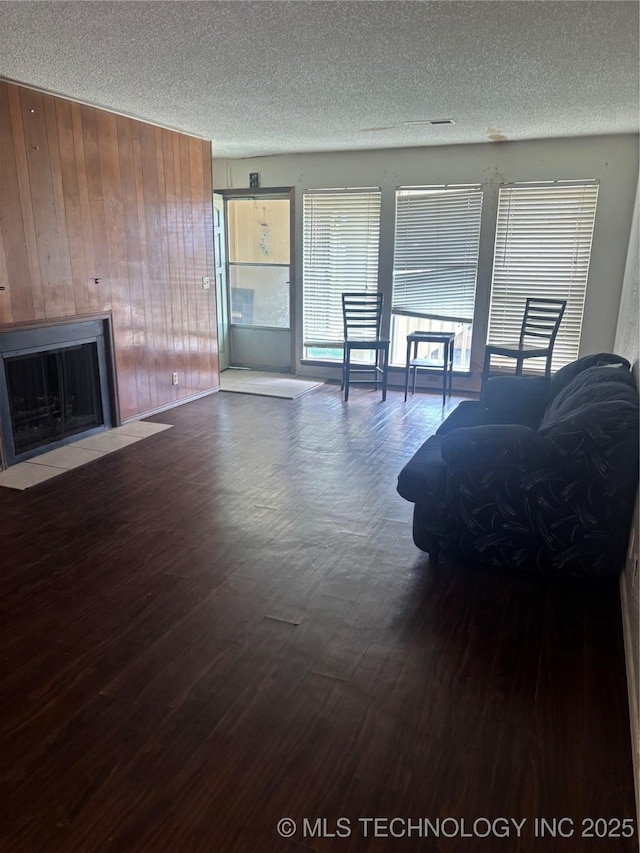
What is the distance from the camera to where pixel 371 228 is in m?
6.76

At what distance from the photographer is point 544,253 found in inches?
239

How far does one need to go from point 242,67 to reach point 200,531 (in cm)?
269

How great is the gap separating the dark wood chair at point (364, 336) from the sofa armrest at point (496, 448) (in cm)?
350

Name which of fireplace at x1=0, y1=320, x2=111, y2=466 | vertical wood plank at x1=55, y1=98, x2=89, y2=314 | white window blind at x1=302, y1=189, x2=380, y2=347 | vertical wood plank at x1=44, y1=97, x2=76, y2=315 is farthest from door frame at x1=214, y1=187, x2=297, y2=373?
vertical wood plank at x1=44, y1=97, x2=76, y2=315

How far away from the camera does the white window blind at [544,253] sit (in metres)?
5.89

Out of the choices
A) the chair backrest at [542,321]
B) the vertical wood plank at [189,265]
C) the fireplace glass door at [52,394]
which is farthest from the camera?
the chair backrest at [542,321]

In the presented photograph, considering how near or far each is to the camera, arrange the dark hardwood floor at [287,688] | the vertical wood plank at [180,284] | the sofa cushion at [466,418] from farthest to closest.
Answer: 1. the vertical wood plank at [180,284]
2. the sofa cushion at [466,418]
3. the dark hardwood floor at [287,688]

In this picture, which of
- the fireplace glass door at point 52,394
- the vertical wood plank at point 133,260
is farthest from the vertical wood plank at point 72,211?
the vertical wood plank at point 133,260

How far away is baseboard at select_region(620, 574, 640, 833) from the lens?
1715 millimetres

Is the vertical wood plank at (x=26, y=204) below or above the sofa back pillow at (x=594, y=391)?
above

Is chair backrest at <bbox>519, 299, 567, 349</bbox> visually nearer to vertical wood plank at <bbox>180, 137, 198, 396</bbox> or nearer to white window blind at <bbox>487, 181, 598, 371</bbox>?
white window blind at <bbox>487, 181, 598, 371</bbox>

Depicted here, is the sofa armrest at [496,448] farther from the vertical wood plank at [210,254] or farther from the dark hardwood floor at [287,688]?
the vertical wood plank at [210,254]

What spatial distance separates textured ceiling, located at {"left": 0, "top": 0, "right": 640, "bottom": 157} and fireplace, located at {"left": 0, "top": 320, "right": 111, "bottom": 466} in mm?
1672

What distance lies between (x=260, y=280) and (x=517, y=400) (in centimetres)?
443
